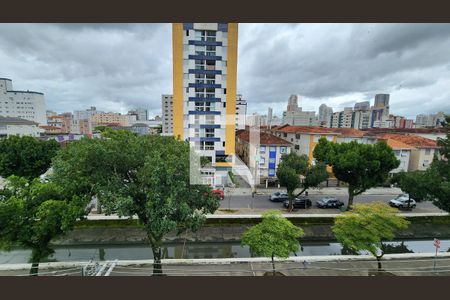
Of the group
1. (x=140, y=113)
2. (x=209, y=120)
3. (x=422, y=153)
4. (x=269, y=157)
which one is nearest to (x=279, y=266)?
(x=269, y=157)

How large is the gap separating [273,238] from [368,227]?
407 centimetres

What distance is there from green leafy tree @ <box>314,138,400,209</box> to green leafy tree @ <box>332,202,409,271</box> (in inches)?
188

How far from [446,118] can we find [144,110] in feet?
397

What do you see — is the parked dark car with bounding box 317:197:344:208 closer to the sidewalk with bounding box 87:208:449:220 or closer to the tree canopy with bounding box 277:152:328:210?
the sidewalk with bounding box 87:208:449:220

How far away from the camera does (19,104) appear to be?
58125 millimetres

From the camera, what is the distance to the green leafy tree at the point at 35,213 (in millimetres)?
6934

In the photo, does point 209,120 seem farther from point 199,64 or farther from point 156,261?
point 156,261

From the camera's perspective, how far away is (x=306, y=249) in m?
11.9

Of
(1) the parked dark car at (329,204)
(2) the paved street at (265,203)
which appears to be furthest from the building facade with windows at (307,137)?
(1) the parked dark car at (329,204)

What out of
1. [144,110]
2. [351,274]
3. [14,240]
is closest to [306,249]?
[351,274]

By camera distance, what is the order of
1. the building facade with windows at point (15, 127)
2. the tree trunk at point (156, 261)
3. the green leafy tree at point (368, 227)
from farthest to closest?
1. the building facade with windows at point (15, 127)
2. the green leafy tree at point (368, 227)
3. the tree trunk at point (156, 261)

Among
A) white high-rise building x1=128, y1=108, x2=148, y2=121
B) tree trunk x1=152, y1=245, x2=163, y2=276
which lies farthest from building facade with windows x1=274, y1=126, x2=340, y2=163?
white high-rise building x1=128, y1=108, x2=148, y2=121

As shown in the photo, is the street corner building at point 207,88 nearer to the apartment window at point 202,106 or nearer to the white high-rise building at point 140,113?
the apartment window at point 202,106

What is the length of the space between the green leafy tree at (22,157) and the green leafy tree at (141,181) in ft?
27.1
